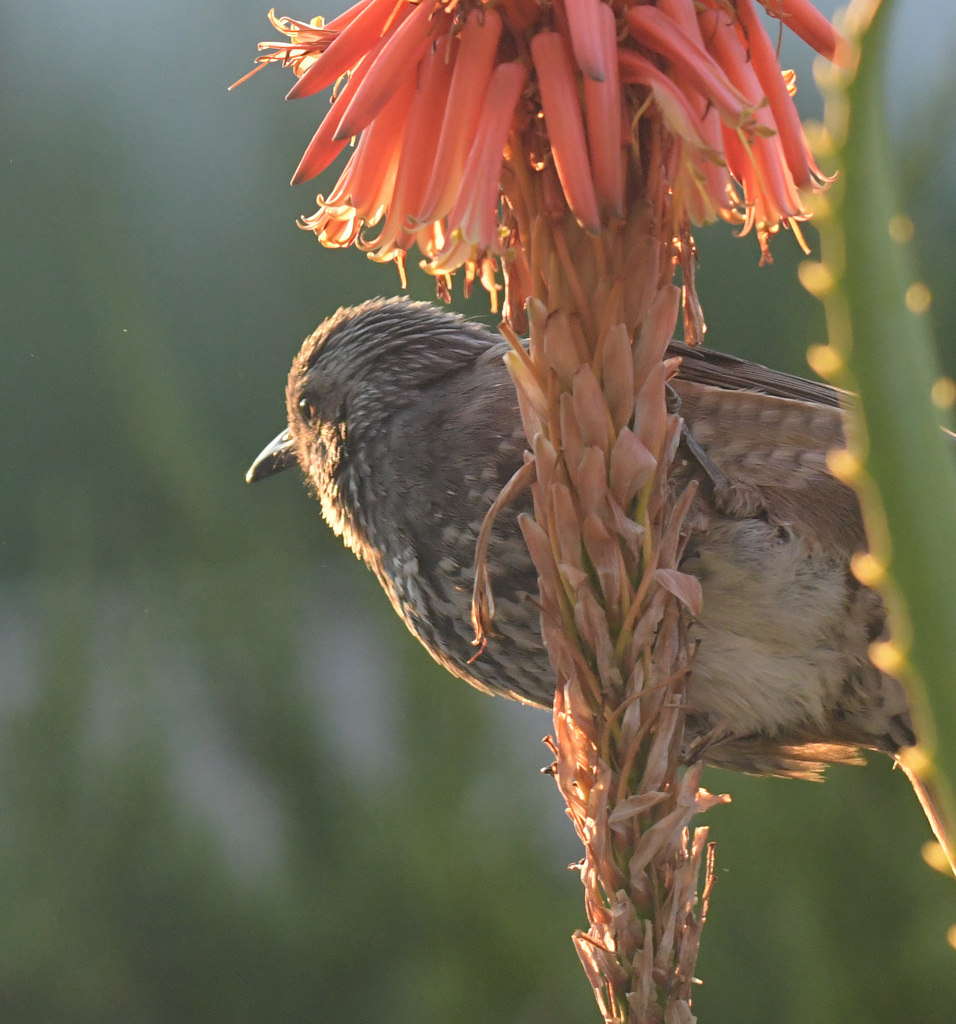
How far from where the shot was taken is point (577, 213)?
659 millimetres

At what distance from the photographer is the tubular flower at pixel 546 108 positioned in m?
0.66

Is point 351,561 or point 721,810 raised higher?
point 351,561

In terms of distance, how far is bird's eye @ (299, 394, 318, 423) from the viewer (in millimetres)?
1738

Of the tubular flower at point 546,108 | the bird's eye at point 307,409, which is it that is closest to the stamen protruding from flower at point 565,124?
the tubular flower at point 546,108

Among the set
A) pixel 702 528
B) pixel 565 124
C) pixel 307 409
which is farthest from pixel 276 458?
pixel 565 124

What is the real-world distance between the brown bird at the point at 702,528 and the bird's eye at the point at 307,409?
0.01 m

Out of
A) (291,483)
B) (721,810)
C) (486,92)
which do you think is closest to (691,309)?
(486,92)

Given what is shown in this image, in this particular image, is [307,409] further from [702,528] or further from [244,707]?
[244,707]

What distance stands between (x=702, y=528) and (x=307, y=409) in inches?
35.5

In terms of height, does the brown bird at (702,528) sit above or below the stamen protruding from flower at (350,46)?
below

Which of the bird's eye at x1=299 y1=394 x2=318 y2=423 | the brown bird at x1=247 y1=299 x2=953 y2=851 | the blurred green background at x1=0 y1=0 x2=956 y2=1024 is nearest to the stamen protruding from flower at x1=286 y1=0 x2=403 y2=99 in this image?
the brown bird at x1=247 y1=299 x2=953 y2=851

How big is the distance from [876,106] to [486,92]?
43 cm

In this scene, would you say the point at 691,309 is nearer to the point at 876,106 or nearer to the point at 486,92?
the point at 486,92

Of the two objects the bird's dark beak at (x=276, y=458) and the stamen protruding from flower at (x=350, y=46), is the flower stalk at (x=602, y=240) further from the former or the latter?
the bird's dark beak at (x=276, y=458)
